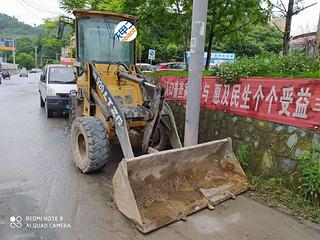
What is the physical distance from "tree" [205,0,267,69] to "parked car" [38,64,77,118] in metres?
4.99

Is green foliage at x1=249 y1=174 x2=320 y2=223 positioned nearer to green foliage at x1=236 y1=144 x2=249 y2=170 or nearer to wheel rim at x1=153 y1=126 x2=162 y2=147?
green foliage at x1=236 y1=144 x2=249 y2=170

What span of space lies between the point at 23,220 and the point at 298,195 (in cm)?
379

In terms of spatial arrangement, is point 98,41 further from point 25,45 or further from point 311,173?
point 25,45

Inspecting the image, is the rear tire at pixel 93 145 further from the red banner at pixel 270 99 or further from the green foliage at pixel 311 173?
the green foliage at pixel 311 173

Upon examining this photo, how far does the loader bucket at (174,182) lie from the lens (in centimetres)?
395

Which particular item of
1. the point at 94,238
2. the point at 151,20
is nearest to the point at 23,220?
the point at 94,238

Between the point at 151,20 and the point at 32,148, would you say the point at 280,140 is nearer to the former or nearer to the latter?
the point at 32,148

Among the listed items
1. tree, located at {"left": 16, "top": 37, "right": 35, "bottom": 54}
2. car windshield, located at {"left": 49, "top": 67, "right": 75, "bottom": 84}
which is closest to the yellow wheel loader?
car windshield, located at {"left": 49, "top": 67, "right": 75, "bottom": 84}

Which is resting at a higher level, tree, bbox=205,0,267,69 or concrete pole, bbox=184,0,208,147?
tree, bbox=205,0,267,69

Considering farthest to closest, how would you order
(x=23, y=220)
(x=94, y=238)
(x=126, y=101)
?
(x=126, y=101) < (x=23, y=220) < (x=94, y=238)

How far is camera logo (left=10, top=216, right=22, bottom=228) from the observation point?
12.6ft

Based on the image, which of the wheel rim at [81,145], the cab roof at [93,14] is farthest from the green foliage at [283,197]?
the cab roof at [93,14]

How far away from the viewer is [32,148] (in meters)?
7.09

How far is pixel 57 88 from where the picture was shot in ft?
34.8
